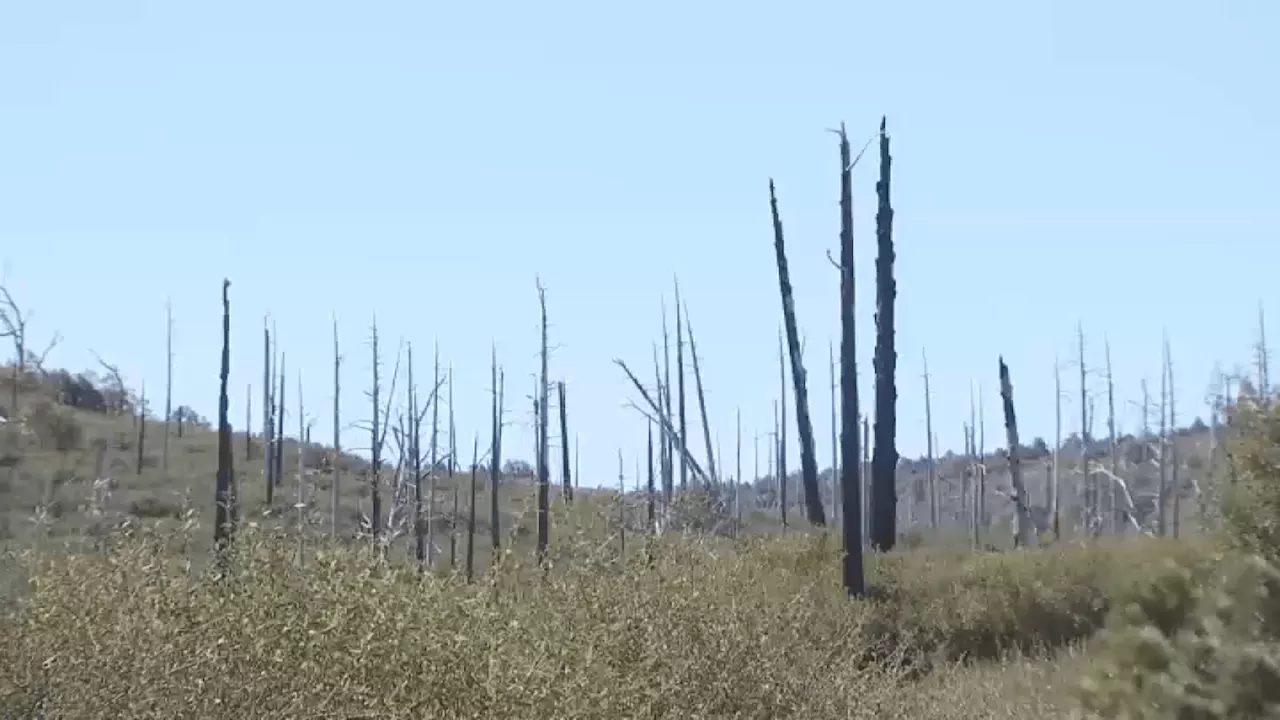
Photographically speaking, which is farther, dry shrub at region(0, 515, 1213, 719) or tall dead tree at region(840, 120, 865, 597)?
tall dead tree at region(840, 120, 865, 597)

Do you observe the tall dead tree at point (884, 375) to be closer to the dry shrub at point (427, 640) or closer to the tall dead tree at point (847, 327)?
the tall dead tree at point (847, 327)

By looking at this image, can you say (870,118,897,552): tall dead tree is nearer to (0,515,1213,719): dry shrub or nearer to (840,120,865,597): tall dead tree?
(840,120,865,597): tall dead tree

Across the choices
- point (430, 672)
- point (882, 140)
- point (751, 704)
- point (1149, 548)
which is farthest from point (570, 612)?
point (882, 140)

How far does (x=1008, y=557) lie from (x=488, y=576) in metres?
Answer: 11.6

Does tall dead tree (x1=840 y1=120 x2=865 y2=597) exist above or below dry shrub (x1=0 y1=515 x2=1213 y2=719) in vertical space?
above

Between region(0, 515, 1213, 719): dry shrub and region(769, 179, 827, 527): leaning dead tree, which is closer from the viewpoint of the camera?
region(0, 515, 1213, 719): dry shrub

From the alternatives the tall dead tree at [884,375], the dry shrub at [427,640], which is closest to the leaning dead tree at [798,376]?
the tall dead tree at [884,375]

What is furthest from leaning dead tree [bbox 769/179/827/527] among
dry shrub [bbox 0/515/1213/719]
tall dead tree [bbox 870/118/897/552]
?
dry shrub [bbox 0/515/1213/719]

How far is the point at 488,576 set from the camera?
12461mm

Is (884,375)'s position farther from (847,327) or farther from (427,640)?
(427,640)

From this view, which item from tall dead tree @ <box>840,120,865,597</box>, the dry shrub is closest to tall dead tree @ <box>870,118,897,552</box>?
tall dead tree @ <box>840,120,865,597</box>

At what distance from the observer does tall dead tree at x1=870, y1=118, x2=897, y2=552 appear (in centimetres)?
2525

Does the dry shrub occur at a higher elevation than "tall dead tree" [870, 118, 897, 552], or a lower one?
lower

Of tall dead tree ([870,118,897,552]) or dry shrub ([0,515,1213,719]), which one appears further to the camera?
tall dead tree ([870,118,897,552])
